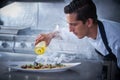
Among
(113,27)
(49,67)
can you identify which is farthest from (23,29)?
(113,27)

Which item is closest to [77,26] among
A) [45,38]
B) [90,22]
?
[90,22]

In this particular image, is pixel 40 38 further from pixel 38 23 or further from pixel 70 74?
pixel 70 74

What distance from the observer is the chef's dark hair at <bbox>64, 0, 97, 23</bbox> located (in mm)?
1783

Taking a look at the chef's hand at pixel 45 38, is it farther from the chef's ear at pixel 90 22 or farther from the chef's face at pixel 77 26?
the chef's ear at pixel 90 22

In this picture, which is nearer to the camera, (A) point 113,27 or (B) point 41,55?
(A) point 113,27

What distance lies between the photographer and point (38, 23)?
6.19 ft

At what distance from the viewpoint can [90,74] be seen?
6.04 feet

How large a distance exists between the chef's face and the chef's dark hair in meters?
0.03

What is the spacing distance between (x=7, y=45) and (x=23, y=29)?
20 cm

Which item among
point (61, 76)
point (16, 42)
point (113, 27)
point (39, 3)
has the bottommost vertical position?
point (61, 76)

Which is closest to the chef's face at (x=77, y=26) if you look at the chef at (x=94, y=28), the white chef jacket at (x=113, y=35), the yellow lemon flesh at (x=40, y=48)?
the chef at (x=94, y=28)

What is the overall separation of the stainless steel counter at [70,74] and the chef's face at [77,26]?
0.21m

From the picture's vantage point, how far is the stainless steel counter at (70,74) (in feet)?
6.03

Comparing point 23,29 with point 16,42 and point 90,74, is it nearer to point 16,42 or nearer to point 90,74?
point 16,42
